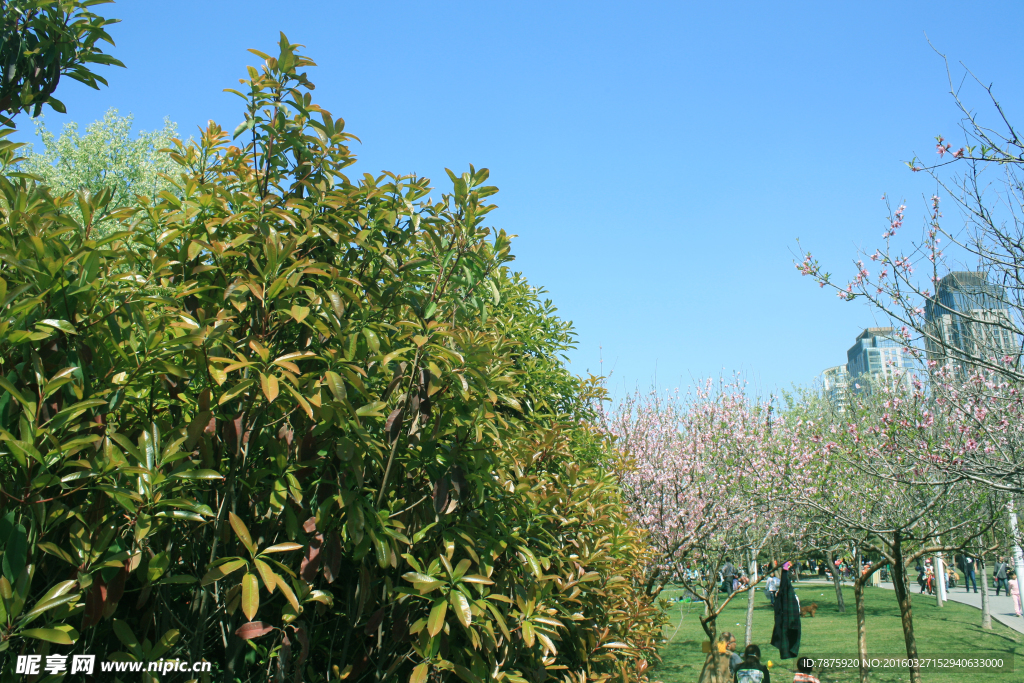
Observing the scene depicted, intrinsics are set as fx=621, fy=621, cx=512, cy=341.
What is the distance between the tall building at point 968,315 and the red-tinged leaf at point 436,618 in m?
4.88

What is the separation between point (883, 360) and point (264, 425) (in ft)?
→ 99.9

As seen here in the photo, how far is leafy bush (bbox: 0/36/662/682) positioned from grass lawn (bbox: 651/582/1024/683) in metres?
7.50

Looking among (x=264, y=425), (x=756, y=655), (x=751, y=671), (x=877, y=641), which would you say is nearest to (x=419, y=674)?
(x=264, y=425)

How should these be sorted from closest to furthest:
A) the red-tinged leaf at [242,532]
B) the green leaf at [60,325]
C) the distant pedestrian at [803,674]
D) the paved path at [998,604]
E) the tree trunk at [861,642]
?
1. the green leaf at [60,325]
2. the red-tinged leaf at [242,532]
3. the distant pedestrian at [803,674]
4. the tree trunk at [861,642]
5. the paved path at [998,604]

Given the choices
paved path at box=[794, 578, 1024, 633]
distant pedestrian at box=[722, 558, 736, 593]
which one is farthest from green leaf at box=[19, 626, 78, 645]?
distant pedestrian at box=[722, 558, 736, 593]

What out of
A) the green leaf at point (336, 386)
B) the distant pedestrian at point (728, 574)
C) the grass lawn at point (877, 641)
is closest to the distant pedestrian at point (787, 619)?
the grass lawn at point (877, 641)

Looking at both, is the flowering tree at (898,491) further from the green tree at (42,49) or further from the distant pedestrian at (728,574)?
the distant pedestrian at (728,574)

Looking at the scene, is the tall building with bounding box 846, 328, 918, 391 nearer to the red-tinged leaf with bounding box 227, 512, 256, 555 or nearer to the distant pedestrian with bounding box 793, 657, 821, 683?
the distant pedestrian with bounding box 793, 657, 821, 683

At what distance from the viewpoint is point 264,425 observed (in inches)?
71.8

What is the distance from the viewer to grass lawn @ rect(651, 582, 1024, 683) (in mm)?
13633

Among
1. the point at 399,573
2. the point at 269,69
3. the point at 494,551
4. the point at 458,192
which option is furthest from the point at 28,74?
the point at 494,551

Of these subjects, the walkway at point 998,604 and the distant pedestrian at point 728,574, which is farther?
the distant pedestrian at point 728,574

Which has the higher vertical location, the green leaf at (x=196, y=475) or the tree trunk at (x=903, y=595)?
the green leaf at (x=196, y=475)

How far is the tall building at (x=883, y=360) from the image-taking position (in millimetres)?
7375
